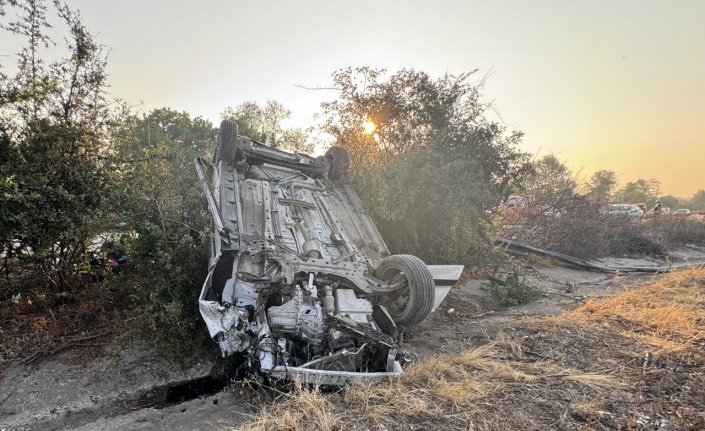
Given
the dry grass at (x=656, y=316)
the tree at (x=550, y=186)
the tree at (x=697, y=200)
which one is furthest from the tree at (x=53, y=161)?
the tree at (x=697, y=200)

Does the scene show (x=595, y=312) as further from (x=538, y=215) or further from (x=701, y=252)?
(x=701, y=252)

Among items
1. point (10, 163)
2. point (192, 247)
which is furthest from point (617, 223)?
point (10, 163)

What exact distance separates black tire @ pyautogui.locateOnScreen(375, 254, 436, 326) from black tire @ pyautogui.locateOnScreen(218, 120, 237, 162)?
2590 millimetres

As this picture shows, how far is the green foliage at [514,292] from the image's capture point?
7285 mm

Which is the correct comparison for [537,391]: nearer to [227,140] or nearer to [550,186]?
[227,140]

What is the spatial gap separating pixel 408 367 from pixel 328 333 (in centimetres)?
79

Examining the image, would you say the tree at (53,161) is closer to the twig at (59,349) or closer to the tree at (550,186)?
the twig at (59,349)

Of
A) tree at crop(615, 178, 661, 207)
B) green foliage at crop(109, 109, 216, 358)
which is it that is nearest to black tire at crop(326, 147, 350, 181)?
green foliage at crop(109, 109, 216, 358)

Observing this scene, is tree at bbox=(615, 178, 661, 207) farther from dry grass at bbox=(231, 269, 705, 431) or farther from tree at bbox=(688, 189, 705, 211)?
dry grass at bbox=(231, 269, 705, 431)

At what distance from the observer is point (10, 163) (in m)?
4.34

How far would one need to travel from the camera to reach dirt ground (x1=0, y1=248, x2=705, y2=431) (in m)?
2.89

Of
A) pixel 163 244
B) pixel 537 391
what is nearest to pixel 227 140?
pixel 163 244

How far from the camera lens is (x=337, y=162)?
246 inches

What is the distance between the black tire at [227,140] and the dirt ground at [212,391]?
8.53 ft
